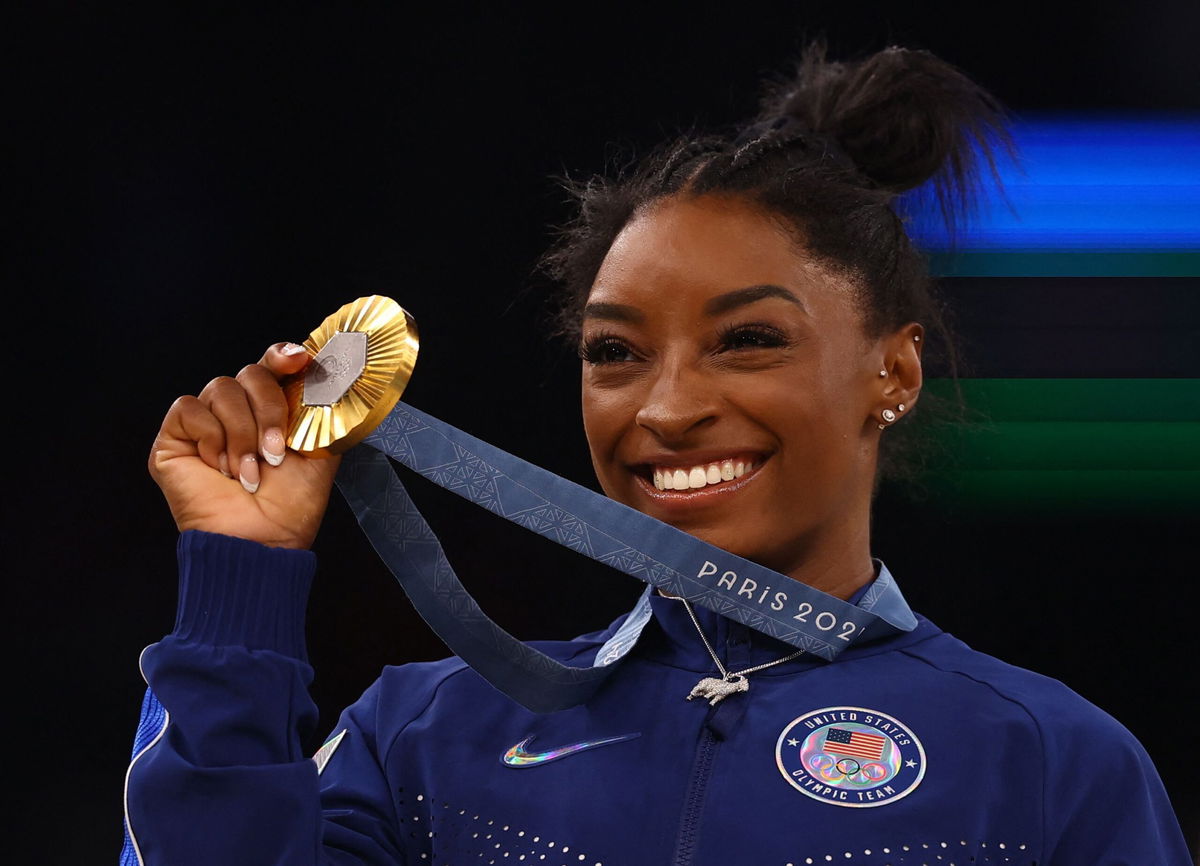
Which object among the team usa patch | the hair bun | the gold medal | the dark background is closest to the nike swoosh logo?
the team usa patch

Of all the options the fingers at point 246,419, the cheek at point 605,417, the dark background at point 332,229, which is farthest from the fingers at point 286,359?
the dark background at point 332,229

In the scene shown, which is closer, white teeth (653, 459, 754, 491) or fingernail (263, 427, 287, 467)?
fingernail (263, 427, 287, 467)

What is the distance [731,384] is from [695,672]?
356 mm

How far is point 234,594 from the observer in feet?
5.31

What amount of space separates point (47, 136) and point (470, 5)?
0.83 m

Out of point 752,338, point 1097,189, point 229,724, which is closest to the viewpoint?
point 229,724

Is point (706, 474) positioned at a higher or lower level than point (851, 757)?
higher

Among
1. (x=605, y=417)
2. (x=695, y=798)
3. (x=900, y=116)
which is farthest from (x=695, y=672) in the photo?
(x=900, y=116)

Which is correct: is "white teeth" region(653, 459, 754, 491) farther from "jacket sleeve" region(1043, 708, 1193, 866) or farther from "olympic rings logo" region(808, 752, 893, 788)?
"jacket sleeve" region(1043, 708, 1193, 866)

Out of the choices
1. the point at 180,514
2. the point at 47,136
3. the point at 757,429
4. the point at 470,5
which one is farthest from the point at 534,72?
the point at 180,514

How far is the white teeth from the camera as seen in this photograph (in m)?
1.89

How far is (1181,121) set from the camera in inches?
113

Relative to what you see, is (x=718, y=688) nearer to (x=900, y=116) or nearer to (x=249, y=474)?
(x=249, y=474)

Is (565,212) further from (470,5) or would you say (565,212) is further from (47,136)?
(47,136)
